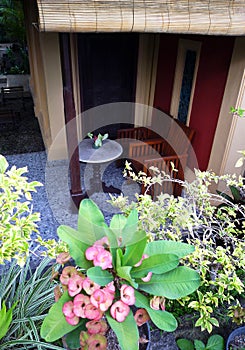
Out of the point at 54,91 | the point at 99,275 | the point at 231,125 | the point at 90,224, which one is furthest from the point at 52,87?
the point at 99,275

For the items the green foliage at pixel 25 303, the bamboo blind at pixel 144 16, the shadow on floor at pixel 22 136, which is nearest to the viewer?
the green foliage at pixel 25 303

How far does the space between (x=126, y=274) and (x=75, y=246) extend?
0.85ft

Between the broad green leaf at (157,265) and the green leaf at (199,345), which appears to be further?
the green leaf at (199,345)

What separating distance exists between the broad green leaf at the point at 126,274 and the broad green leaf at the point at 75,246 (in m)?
0.15

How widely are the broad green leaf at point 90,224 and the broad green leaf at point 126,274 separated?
0.20 meters

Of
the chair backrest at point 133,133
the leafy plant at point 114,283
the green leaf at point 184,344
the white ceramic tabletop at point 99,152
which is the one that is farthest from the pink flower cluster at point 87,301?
the chair backrest at point 133,133

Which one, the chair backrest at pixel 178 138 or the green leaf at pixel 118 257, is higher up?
the green leaf at pixel 118 257

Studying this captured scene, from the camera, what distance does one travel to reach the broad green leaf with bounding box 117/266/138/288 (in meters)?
1.04

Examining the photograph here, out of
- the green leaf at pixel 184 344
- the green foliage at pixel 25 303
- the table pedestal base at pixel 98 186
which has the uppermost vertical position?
the green foliage at pixel 25 303

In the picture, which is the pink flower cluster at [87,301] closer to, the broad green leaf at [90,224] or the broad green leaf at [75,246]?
the broad green leaf at [75,246]

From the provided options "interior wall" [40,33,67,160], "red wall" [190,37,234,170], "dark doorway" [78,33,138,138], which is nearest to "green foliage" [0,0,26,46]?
"dark doorway" [78,33,138,138]

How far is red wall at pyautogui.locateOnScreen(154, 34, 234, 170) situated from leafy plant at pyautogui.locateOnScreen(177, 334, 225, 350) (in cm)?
244

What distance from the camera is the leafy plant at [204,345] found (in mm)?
1857

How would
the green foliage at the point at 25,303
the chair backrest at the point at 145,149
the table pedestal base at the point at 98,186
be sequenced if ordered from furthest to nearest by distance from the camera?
the table pedestal base at the point at 98,186 → the chair backrest at the point at 145,149 → the green foliage at the point at 25,303
